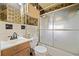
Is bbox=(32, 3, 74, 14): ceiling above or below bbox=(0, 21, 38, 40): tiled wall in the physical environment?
above

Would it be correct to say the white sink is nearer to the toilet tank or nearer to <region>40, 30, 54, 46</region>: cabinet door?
the toilet tank

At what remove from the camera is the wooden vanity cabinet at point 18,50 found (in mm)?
1055

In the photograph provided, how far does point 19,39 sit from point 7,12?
14.7 inches

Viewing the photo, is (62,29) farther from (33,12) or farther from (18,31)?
(18,31)

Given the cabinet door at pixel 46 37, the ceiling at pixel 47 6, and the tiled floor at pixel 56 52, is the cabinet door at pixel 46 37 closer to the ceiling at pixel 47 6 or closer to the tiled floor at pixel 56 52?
the tiled floor at pixel 56 52

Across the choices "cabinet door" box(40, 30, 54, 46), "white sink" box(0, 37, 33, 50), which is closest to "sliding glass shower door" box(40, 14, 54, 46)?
"cabinet door" box(40, 30, 54, 46)

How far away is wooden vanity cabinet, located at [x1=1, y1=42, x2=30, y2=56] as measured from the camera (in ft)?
3.46

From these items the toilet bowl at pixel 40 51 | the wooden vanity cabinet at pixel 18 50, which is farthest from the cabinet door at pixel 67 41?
the wooden vanity cabinet at pixel 18 50

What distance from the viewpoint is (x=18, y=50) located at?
1174mm

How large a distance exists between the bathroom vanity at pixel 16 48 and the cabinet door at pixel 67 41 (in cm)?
40

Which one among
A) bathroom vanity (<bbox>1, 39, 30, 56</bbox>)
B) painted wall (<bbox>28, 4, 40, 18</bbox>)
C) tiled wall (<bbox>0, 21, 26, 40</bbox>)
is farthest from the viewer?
painted wall (<bbox>28, 4, 40, 18</bbox>)

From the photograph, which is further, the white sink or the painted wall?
the painted wall

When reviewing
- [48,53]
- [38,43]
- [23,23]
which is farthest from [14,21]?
[48,53]

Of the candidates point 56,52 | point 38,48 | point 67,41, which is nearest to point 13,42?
point 38,48
